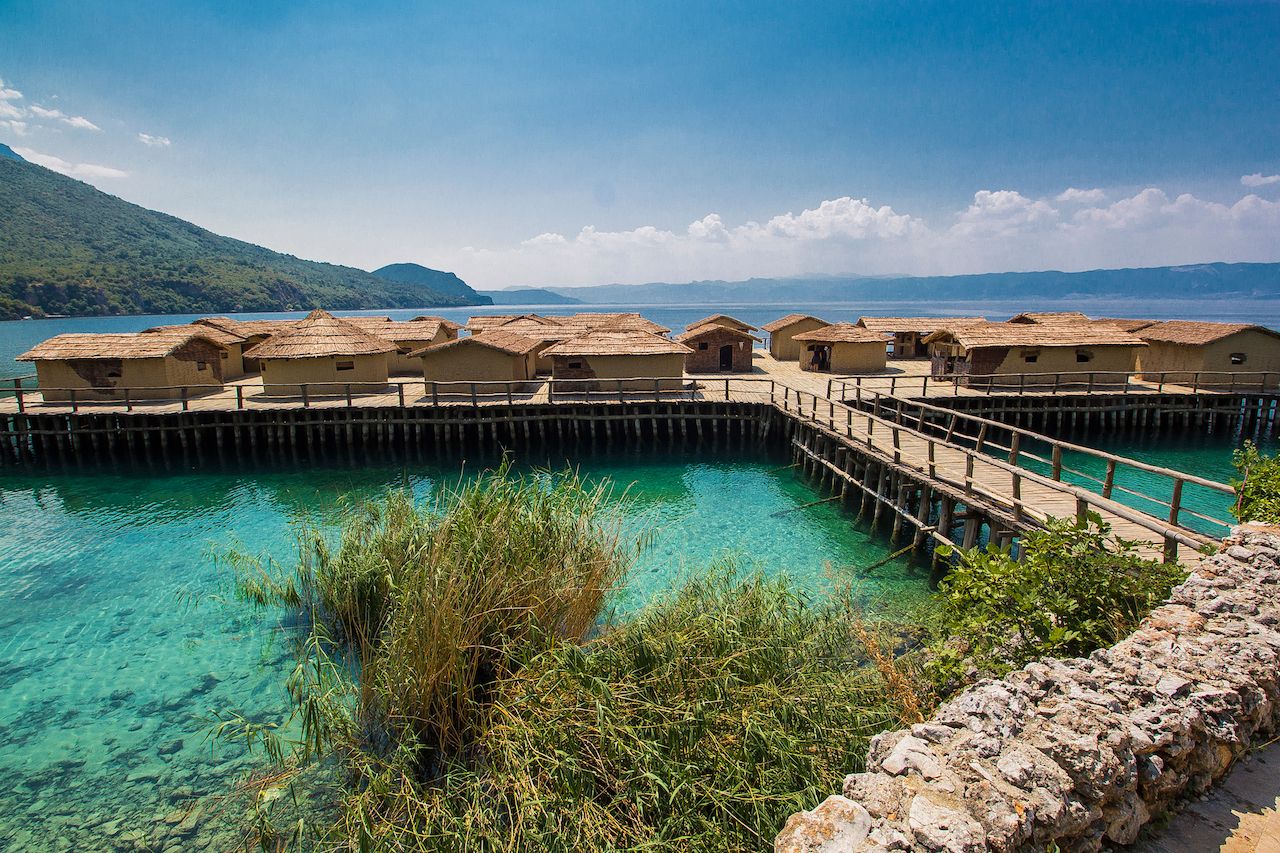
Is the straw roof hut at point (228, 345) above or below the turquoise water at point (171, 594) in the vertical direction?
above

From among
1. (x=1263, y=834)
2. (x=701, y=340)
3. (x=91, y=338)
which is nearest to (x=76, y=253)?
(x=91, y=338)

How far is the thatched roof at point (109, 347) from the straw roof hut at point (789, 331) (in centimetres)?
3239

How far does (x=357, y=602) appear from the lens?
33.4ft

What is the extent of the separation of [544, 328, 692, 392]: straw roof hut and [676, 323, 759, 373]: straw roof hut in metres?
7.86

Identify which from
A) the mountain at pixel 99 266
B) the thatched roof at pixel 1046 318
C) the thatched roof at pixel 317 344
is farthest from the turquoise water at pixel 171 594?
the mountain at pixel 99 266

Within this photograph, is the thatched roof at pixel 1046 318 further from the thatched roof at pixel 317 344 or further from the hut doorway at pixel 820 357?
the thatched roof at pixel 317 344

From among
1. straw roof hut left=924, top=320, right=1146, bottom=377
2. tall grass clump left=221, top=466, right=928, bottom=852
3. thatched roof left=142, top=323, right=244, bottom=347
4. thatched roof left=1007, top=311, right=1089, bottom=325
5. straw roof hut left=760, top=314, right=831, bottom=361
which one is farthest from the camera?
straw roof hut left=760, top=314, right=831, bottom=361

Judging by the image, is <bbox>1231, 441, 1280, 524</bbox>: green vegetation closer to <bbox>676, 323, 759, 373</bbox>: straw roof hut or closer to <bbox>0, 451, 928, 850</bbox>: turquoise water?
<bbox>0, 451, 928, 850</bbox>: turquoise water

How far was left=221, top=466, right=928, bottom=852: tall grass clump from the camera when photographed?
18.7ft

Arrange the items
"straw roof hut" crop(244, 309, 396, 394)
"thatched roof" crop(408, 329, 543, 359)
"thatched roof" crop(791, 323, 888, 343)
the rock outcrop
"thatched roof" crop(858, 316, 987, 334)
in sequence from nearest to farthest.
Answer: the rock outcrop, "thatched roof" crop(408, 329, 543, 359), "straw roof hut" crop(244, 309, 396, 394), "thatched roof" crop(791, 323, 888, 343), "thatched roof" crop(858, 316, 987, 334)

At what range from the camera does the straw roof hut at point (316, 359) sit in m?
28.6

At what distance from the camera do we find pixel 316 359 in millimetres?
29016

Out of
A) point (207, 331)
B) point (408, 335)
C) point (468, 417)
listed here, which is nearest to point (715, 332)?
point (468, 417)

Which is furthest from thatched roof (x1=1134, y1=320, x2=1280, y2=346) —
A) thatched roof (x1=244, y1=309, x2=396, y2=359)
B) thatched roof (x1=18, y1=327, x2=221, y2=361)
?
thatched roof (x1=18, y1=327, x2=221, y2=361)
